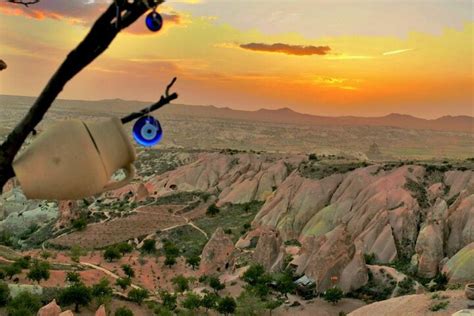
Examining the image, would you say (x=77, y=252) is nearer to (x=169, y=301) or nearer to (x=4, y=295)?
(x=169, y=301)

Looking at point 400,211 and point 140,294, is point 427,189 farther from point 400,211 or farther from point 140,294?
point 140,294

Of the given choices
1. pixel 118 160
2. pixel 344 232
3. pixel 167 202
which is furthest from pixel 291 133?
pixel 118 160

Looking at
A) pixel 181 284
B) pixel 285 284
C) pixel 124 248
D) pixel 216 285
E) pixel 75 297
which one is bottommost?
pixel 124 248

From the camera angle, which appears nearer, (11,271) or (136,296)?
(136,296)

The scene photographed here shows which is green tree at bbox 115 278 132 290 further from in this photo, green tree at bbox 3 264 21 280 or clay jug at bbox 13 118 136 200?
clay jug at bbox 13 118 136 200

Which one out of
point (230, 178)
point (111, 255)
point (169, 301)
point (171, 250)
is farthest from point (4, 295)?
point (230, 178)

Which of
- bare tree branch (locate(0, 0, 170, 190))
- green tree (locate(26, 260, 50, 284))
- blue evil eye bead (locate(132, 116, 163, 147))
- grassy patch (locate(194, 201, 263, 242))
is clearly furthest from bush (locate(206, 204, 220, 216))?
bare tree branch (locate(0, 0, 170, 190))
